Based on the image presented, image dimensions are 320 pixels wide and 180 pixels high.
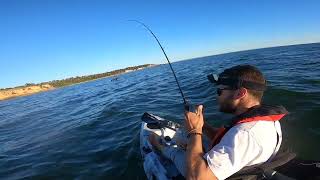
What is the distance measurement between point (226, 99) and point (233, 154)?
848 millimetres

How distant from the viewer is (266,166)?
366cm

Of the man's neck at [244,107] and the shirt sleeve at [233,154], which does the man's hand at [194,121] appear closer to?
the shirt sleeve at [233,154]

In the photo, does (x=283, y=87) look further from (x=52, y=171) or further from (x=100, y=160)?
(x=52, y=171)

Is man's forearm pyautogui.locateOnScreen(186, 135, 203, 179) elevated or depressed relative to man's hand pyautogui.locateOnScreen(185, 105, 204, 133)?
depressed

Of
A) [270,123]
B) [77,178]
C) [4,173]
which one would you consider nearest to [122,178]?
[77,178]

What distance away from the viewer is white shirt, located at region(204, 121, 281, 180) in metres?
3.46

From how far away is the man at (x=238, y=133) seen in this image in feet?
11.4

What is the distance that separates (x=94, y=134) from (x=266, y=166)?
9.55 meters

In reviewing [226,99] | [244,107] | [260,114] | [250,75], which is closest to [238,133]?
[260,114]

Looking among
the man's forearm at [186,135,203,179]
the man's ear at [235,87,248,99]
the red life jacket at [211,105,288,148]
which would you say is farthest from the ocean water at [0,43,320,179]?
the man's forearm at [186,135,203,179]

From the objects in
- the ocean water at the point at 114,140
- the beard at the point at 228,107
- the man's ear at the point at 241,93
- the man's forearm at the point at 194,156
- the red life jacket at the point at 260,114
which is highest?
the man's ear at the point at 241,93

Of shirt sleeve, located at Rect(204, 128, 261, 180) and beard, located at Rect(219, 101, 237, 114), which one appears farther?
beard, located at Rect(219, 101, 237, 114)

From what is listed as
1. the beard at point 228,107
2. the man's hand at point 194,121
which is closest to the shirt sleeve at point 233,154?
the man's hand at point 194,121

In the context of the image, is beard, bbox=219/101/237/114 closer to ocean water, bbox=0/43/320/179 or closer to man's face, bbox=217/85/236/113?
man's face, bbox=217/85/236/113
